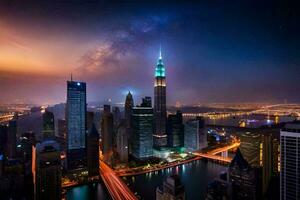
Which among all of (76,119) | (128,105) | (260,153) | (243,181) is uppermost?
(128,105)

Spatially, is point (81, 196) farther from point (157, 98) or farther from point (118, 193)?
point (157, 98)

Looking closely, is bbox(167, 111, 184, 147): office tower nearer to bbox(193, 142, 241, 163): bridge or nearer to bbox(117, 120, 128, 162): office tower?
bbox(193, 142, 241, 163): bridge

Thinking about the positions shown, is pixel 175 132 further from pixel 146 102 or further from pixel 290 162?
pixel 290 162

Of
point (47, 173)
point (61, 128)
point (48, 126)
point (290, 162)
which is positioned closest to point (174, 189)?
point (290, 162)

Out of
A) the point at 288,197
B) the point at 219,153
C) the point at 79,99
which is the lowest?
the point at 219,153

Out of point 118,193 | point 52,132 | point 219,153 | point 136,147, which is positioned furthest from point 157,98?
point 118,193

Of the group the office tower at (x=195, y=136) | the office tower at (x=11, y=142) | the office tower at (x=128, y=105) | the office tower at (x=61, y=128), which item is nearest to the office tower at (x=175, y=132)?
the office tower at (x=195, y=136)
